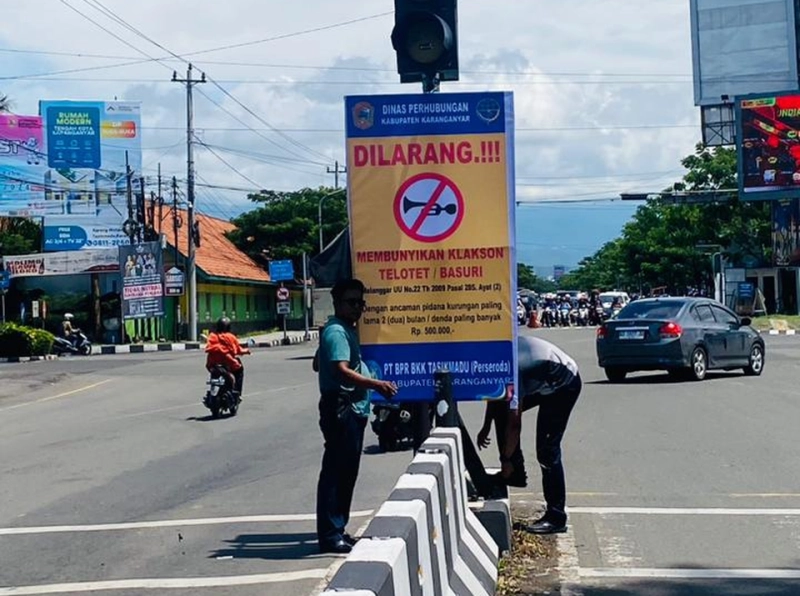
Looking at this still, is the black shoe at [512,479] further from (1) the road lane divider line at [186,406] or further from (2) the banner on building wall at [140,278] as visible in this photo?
(2) the banner on building wall at [140,278]

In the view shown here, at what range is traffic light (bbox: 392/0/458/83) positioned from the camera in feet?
26.3

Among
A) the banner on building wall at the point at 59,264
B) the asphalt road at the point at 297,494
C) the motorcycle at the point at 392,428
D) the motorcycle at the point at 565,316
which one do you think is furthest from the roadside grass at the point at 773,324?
the motorcycle at the point at 392,428

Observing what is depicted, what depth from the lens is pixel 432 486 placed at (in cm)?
588

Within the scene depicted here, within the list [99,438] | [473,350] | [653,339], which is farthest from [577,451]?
[653,339]

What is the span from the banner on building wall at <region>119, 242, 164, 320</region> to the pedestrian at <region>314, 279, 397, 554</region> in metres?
41.2

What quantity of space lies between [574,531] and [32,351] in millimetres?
35429

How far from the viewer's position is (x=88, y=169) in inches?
2174

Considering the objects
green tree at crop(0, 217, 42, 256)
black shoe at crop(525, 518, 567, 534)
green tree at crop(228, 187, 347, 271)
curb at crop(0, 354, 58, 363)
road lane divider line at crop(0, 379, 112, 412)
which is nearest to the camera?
black shoe at crop(525, 518, 567, 534)

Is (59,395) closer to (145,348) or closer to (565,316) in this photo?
(145,348)

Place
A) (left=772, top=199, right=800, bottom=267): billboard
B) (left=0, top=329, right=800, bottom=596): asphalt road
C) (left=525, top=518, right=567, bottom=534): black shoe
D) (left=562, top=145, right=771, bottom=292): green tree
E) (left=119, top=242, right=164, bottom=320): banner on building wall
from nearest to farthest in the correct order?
(left=0, top=329, right=800, bottom=596): asphalt road
(left=525, top=518, right=567, bottom=534): black shoe
(left=119, top=242, right=164, bottom=320): banner on building wall
(left=772, top=199, right=800, bottom=267): billboard
(left=562, top=145, right=771, bottom=292): green tree

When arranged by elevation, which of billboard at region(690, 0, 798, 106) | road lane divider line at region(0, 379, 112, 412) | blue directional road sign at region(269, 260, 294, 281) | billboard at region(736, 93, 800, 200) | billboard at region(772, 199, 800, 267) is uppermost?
billboard at region(690, 0, 798, 106)

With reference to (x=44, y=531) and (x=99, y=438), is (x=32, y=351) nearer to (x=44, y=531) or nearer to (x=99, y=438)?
(x=99, y=438)

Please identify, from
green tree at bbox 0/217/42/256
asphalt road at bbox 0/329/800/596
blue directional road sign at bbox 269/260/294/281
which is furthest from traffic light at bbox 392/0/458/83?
green tree at bbox 0/217/42/256

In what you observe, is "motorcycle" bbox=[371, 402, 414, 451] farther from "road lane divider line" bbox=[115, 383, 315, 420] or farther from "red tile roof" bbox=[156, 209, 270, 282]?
"red tile roof" bbox=[156, 209, 270, 282]
